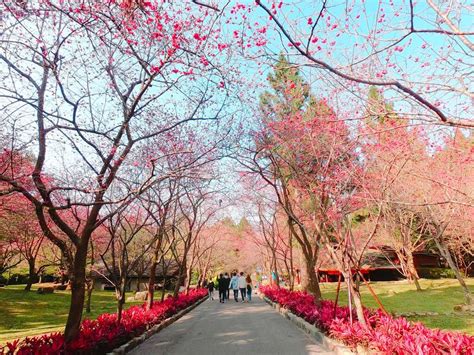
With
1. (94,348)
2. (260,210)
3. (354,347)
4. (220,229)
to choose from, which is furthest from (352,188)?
(220,229)

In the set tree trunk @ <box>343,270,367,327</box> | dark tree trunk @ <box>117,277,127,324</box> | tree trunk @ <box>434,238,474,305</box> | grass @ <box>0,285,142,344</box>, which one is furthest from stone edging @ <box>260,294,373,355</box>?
grass @ <box>0,285,142,344</box>

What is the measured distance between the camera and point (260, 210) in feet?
68.7

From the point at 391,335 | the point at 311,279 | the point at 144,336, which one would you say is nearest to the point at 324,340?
the point at 391,335

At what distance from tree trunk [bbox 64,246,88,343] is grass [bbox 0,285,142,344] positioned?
4.73 m

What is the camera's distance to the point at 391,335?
542cm

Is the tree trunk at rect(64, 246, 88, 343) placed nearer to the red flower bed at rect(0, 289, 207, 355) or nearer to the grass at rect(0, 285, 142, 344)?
the red flower bed at rect(0, 289, 207, 355)

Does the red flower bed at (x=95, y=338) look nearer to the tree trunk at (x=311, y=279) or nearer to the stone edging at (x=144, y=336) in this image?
the stone edging at (x=144, y=336)

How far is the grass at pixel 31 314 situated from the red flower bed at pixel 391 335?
8.09 m

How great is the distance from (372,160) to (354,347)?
4287 mm

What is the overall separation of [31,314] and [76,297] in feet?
41.0

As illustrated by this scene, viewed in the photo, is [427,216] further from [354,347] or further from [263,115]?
[354,347]

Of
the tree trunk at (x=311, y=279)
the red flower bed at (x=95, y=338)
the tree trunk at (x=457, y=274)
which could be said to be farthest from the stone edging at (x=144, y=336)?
the tree trunk at (x=457, y=274)

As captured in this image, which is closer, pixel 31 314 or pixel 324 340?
pixel 324 340

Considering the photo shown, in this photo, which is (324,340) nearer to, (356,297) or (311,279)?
(356,297)
